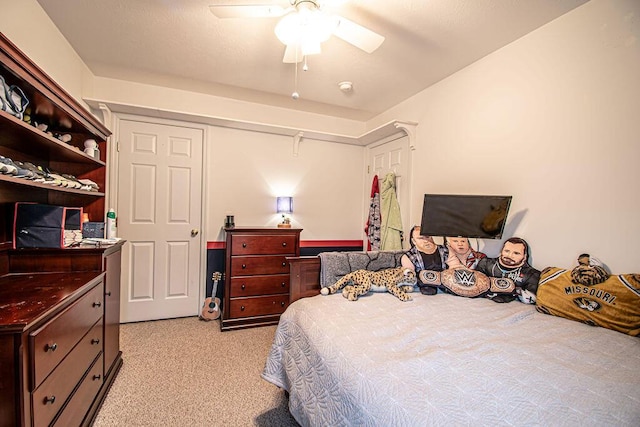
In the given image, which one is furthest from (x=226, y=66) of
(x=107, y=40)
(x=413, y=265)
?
(x=413, y=265)

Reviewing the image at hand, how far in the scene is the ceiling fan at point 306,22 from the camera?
58.5 inches

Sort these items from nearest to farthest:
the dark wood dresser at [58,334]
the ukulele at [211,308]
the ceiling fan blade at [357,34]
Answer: the dark wood dresser at [58,334] → the ceiling fan blade at [357,34] → the ukulele at [211,308]

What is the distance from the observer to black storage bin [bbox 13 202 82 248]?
1608mm

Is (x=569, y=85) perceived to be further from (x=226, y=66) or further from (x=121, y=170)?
(x=121, y=170)

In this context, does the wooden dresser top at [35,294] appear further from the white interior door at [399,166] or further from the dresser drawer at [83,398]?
the white interior door at [399,166]

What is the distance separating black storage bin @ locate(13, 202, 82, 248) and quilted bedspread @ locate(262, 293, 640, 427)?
1408mm

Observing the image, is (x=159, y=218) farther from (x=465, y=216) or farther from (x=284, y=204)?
(x=465, y=216)

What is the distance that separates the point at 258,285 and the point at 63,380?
179 cm

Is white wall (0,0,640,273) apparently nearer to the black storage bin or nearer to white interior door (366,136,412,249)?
white interior door (366,136,412,249)

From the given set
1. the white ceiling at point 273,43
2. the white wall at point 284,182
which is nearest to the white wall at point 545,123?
the white ceiling at point 273,43

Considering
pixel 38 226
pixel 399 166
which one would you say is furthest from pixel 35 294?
pixel 399 166

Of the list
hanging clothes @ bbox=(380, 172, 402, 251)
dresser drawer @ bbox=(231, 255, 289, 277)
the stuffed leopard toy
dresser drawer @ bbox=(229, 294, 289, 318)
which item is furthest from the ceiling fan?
dresser drawer @ bbox=(229, 294, 289, 318)

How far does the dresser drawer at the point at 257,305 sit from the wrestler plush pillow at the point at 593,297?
2.21 metres

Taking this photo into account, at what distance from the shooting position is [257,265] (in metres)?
2.94
